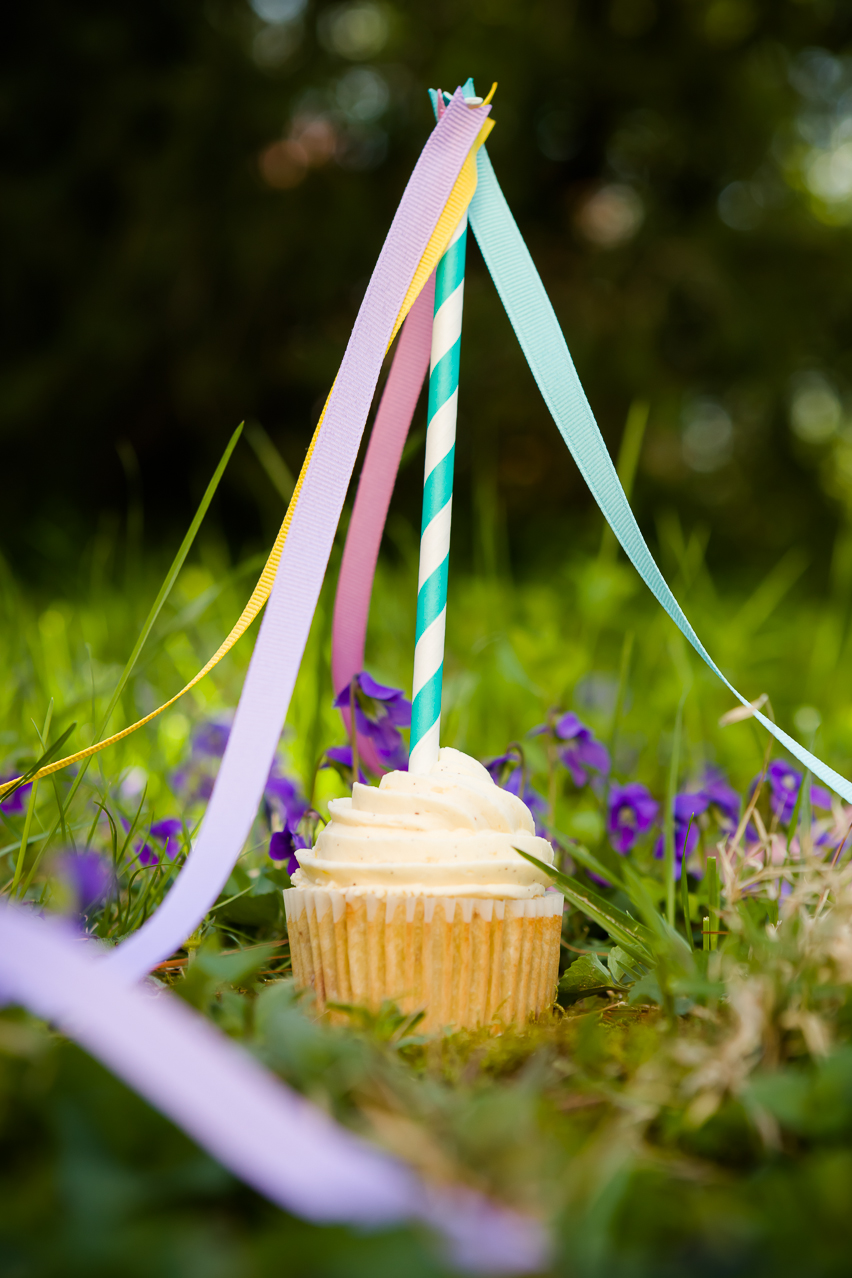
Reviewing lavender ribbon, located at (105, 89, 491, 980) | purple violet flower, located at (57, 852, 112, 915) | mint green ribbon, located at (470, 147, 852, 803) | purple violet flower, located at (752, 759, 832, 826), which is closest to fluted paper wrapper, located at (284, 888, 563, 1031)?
lavender ribbon, located at (105, 89, 491, 980)

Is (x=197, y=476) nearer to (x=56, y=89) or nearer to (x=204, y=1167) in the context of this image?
(x=56, y=89)

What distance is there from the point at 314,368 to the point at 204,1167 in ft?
14.0

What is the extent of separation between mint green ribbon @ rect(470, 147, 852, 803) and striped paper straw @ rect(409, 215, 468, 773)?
57 mm

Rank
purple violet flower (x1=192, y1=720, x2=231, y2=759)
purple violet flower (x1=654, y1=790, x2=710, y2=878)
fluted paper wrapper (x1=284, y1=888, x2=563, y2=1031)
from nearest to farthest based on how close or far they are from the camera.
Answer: fluted paper wrapper (x1=284, y1=888, x2=563, y2=1031) < purple violet flower (x1=654, y1=790, x2=710, y2=878) < purple violet flower (x1=192, y1=720, x2=231, y2=759)

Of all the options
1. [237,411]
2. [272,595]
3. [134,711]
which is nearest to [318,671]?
[134,711]

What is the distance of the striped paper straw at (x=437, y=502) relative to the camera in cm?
111

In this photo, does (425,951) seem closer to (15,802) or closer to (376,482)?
(376,482)

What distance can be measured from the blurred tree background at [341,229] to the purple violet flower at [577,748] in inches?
121

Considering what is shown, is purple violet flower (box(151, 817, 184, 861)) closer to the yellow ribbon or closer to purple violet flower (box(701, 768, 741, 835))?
the yellow ribbon

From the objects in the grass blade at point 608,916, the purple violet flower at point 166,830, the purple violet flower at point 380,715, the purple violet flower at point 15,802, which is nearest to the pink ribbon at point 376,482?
the purple violet flower at point 380,715

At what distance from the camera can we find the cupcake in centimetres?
97

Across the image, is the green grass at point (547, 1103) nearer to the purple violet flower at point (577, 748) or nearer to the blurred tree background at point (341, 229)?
the purple violet flower at point (577, 748)

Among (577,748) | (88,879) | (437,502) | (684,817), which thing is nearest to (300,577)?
(437,502)

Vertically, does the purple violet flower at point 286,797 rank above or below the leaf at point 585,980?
above
